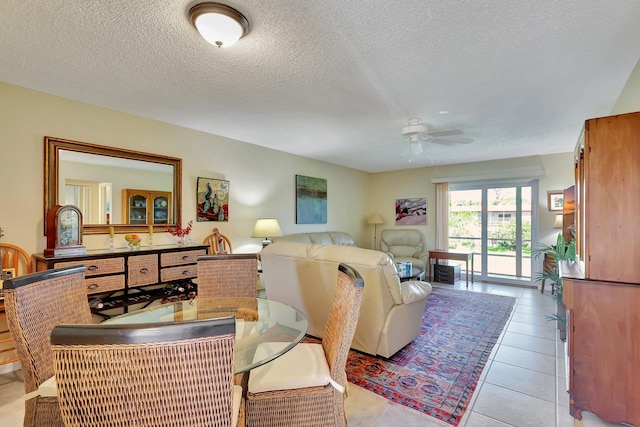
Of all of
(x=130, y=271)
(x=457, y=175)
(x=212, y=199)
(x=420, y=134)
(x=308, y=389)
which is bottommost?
(x=308, y=389)

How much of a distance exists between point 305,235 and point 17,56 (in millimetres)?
3859

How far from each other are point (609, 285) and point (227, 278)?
254cm

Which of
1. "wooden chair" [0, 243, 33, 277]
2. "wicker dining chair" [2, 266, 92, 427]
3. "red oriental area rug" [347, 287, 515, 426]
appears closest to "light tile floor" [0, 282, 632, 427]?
"red oriental area rug" [347, 287, 515, 426]

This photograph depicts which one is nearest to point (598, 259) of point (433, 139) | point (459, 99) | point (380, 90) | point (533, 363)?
point (533, 363)

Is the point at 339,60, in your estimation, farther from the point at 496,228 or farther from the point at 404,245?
the point at 496,228

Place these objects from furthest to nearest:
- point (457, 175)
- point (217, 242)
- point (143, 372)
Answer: point (457, 175) < point (217, 242) < point (143, 372)

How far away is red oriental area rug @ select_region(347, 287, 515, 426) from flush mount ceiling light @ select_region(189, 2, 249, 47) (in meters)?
2.52

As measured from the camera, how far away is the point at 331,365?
4.80 feet

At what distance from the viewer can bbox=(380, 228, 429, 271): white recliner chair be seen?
20.1ft

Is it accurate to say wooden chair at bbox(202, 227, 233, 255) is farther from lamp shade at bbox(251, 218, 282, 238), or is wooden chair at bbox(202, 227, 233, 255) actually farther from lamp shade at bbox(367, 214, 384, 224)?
lamp shade at bbox(367, 214, 384, 224)

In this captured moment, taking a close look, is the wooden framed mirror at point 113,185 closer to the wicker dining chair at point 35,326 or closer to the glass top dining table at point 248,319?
the glass top dining table at point 248,319

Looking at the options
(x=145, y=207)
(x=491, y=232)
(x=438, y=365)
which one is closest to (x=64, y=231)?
(x=145, y=207)

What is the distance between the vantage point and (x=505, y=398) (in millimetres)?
2090

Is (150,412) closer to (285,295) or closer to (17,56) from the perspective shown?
(285,295)
